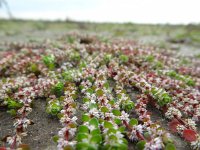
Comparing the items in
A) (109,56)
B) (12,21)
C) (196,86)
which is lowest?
(12,21)

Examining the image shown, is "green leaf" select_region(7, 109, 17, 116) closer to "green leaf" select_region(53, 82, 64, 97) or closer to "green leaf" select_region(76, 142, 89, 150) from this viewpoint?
"green leaf" select_region(53, 82, 64, 97)

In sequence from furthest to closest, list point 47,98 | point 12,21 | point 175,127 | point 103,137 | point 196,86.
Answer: point 12,21, point 196,86, point 47,98, point 175,127, point 103,137

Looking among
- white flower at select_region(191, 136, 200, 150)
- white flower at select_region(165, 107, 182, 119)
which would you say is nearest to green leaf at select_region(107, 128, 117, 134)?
white flower at select_region(191, 136, 200, 150)

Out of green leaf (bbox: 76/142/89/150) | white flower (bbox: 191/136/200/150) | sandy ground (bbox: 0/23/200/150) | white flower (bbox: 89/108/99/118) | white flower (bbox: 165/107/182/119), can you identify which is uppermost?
green leaf (bbox: 76/142/89/150)

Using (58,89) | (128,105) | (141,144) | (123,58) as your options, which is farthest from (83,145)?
(123,58)

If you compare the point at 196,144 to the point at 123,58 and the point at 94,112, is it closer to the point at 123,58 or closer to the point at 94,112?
the point at 94,112

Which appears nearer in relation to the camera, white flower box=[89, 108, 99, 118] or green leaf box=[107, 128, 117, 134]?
green leaf box=[107, 128, 117, 134]

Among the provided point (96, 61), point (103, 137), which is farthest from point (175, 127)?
point (96, 61)

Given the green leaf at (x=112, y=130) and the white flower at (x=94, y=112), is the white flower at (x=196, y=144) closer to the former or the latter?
the green leaf at (x=112, y=130)

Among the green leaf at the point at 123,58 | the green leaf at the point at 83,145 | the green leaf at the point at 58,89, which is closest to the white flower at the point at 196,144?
the green leaf at the point at 83,145

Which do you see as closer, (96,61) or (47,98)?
(47,98)

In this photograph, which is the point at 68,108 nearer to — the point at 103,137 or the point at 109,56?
the point at 103,137
